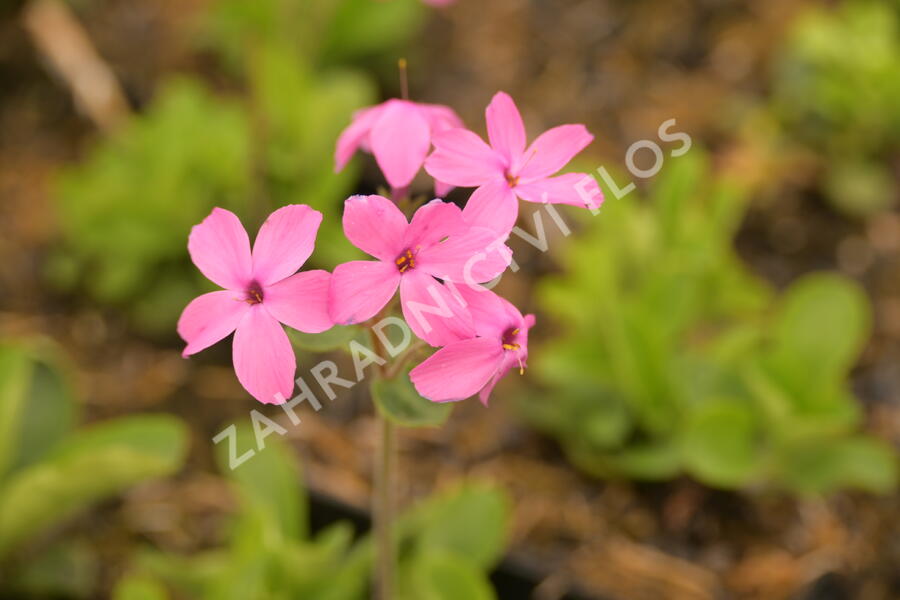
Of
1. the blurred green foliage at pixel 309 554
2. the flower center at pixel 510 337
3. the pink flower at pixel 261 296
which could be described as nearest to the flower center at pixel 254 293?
the pink flower at pixel 261 296

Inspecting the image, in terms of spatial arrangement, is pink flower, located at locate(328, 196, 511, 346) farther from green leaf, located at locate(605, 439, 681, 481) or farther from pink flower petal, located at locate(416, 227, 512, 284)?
green leaf, located at locate(605, 439, 681, 481)

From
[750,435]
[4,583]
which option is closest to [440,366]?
[750,435]

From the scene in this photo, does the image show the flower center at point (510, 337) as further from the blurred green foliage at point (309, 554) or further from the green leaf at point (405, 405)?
the blurred green foliage at point (309, 554)

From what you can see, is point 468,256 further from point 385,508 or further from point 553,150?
point 385,508

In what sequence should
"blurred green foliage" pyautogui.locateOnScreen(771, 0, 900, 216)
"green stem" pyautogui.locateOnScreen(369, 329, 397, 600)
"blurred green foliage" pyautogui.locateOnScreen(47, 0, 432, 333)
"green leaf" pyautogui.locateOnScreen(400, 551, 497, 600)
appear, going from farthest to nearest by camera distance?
"blurred green foliage" pyautogui.locateOnScreen(771, 0, 900, 216), "blurred green foliage" pyautogui.locateOnScreen(47, 0, 432, 333), "green leaf" pyautogui.locateOnScreen(400, 551, 497, 600), "green stem" pyautogui.locateOnScreen(369, 329, 397, 600)

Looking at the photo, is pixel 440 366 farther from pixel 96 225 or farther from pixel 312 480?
pixel 96 225

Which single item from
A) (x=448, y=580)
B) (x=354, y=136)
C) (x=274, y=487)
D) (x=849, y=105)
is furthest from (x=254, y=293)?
(x=849, y=105)

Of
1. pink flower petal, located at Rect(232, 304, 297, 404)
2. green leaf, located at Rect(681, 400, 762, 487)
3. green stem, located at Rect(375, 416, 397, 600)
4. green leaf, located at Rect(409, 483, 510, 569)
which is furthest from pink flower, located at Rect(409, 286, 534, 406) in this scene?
green leaf, located at Rect(681, 400, 762, 487)
